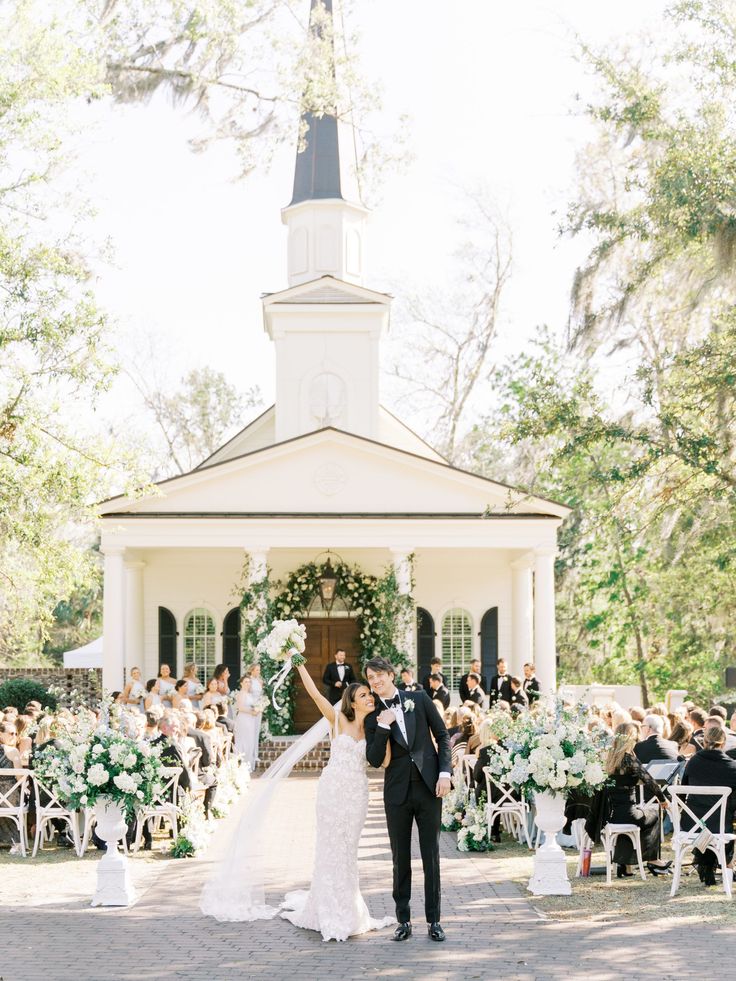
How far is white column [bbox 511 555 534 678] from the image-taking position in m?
26.3

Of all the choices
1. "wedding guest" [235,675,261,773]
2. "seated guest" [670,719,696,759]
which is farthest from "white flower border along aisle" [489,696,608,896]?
"wedding guest" [235,675,261,773]

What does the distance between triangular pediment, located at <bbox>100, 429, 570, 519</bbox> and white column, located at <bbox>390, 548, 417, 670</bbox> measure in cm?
81

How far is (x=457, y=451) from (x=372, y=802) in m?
27.7

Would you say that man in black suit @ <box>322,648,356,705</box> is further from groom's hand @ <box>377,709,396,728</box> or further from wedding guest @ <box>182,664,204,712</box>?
groom's hand @ <box>377,709,396,728</box>

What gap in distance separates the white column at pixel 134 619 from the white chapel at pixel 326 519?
6 centimetres

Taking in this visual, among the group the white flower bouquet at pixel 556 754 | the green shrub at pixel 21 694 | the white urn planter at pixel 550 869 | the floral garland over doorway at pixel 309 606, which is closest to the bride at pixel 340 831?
the white urn planter at pixel 550 869

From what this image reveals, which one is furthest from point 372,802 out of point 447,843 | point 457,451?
point 457,451

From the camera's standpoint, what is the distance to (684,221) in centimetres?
1535

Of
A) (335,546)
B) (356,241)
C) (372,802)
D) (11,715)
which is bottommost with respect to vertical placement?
(372,802)

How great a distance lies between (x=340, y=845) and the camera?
860cm

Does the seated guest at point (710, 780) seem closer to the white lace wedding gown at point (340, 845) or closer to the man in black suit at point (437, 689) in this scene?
the white lace wedding gown at point (340, 845)

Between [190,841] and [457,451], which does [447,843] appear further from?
[457,451]

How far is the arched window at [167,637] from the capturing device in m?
27.0

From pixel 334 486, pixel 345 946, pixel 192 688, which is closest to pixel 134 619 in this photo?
pixel 192 688
